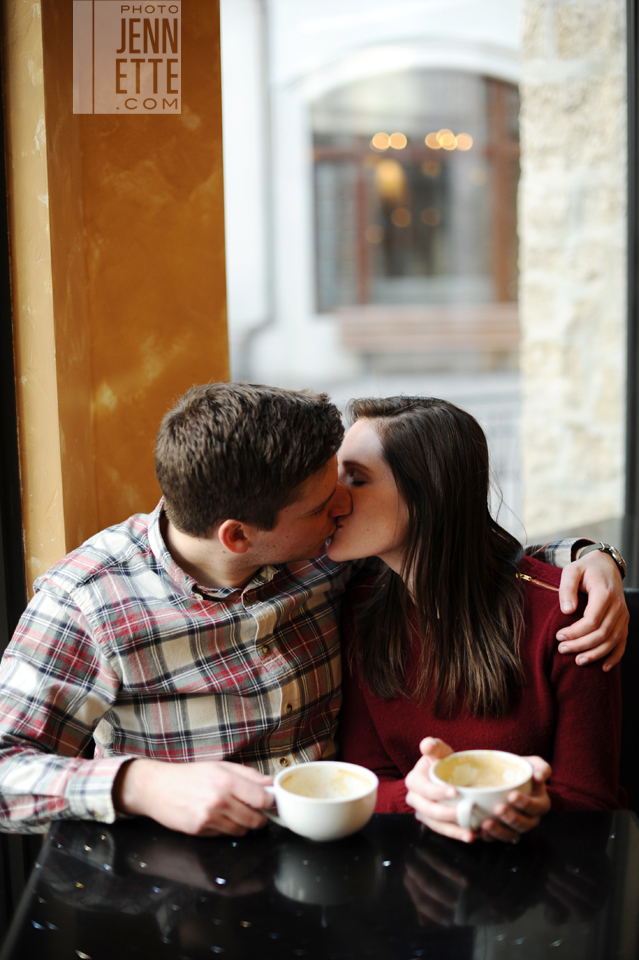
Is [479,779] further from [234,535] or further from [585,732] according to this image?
[234,535]

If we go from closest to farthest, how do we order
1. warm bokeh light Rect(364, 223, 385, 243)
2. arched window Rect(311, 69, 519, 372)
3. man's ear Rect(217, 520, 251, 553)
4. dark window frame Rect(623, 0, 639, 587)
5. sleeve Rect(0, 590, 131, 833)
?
sleeve Rect(0, 590, 131, 833), man's ear Rect(217, 520, 251, 553), dark window frame Rect(623, 0, 639, 587), arched window Rect(311, 69, 519, 372), warm bokeh light Rect(364, 223, 385, 243)

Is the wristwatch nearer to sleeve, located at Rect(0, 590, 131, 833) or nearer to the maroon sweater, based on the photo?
the maroon sweater

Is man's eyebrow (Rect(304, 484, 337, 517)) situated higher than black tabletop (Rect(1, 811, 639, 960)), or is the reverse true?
man's eyebrow (Rect(304, 484, 337, 517))

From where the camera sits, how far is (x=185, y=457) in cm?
100

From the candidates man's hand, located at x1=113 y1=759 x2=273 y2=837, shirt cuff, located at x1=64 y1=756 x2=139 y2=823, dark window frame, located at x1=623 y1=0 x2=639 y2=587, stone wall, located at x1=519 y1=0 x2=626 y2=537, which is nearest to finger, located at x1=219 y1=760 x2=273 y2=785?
man's hand, located at x1=113 y1=759 x2=273 y2=837

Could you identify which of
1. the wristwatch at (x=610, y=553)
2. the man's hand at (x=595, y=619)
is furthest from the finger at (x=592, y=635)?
the wristwatch at (x=610, y=553)

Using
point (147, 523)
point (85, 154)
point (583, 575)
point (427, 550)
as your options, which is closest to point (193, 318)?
point (85, 154)

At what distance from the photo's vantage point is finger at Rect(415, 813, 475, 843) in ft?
2.65

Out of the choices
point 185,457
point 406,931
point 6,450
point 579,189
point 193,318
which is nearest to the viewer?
point 406,931

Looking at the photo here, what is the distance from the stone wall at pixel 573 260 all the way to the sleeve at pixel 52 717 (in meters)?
2.34

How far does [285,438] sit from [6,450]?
51 centimetres

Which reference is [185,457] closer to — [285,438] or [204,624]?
[285,438]

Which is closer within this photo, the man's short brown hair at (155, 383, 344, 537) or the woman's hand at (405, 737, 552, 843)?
the woman's hand at (405, 737, 552, 843)

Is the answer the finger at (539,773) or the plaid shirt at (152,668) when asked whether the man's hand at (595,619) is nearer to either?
the finger at (539,773)
